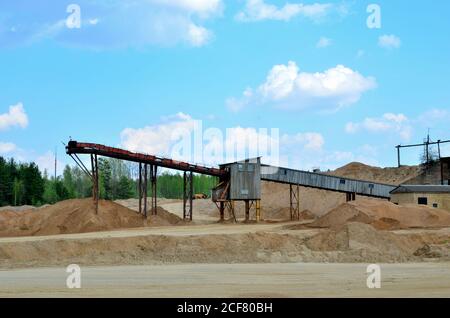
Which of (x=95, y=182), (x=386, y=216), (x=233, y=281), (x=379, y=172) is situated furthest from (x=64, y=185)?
(x=233, y=281)

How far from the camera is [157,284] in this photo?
24.5m

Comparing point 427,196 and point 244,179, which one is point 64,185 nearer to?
point 244,179

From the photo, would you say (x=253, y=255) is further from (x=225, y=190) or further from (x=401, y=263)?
(x=225, y=190)

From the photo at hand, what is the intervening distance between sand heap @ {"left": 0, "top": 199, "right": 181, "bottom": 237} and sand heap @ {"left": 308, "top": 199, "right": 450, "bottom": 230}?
18.8 meters

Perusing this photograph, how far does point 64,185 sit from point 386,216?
10701 cm

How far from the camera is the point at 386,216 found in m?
51.5

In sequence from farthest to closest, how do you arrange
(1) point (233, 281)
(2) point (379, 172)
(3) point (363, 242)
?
(2) point (379, 172)
(3) point (363, 242)
(1) point (233, 281)

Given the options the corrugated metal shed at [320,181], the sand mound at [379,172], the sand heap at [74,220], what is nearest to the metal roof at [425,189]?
the corrugated metal shed at [320,181]

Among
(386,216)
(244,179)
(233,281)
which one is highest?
(244,179)

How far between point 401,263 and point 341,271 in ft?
20.4

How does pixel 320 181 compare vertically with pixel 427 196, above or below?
above

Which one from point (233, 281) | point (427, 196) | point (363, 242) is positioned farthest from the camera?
point (427, 196)
